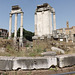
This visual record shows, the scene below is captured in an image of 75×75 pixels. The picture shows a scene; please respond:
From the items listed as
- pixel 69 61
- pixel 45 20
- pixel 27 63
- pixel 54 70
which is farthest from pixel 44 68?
pixel 45 20

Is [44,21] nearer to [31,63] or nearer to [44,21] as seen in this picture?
[44,21]

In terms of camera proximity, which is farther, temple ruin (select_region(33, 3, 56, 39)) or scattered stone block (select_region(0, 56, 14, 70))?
temple ruin (select_region(33, 3, 56, 39))

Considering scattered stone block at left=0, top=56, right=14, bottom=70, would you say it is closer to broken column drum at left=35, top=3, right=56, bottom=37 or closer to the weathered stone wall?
the weathered stone wall

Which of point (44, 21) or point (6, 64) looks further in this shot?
point (44, 21)

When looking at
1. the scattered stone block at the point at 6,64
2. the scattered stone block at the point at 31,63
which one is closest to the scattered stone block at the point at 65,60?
the scattered stone block at the point at 31,63

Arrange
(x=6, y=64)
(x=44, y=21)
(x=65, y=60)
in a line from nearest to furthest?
1. (x=6, y=64)
2. (x=65, y=60)
3. (x=44, y=21)

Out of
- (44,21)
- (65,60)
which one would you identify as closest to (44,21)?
(44,21)

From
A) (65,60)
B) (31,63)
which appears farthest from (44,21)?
(31,63)

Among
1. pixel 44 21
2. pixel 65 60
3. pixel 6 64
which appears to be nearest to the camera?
pixel 6 64

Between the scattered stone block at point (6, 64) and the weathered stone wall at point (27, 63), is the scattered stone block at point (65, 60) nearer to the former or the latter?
the weathered stone wall at point (27, 63)

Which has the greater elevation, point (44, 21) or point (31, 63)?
point (44, 21)

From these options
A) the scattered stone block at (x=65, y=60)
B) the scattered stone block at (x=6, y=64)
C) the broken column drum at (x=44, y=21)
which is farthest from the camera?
the broken column drum at (x=44, y=21)

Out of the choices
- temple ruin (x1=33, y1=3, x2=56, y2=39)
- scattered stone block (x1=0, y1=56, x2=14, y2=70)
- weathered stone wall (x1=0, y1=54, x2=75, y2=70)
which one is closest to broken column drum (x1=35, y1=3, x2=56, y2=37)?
temple ruin (x1=33, y1=3, x2=56, y2=39)

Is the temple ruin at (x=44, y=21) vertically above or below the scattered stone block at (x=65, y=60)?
above
